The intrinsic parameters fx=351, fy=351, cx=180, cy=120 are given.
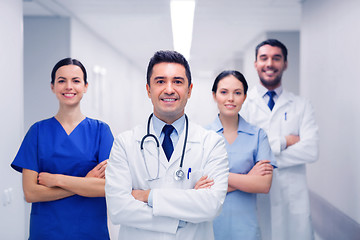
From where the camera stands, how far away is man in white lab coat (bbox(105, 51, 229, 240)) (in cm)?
117

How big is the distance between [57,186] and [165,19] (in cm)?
290

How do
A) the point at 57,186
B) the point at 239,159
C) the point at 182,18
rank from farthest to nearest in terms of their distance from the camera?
the point at 182,18 → the point at 239,159 → the point at 57,186

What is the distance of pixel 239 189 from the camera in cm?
162

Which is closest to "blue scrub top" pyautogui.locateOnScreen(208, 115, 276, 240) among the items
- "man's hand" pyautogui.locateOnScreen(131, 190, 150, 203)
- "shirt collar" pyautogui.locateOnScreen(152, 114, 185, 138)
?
"shirt collar" pyautogui.locateOnScreen(152, 114, 185, 138)

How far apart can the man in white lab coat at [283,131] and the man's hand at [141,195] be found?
964 millimetres

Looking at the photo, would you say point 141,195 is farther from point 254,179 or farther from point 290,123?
point 290,123

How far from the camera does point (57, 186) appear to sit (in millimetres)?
1486

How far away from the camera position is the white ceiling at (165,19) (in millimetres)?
3309

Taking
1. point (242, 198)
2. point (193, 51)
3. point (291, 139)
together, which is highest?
point (193, 51)

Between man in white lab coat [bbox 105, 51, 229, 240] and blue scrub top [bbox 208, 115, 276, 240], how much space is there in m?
0.36

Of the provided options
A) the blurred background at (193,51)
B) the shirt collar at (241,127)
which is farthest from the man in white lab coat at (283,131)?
the blurred background at (193,51)

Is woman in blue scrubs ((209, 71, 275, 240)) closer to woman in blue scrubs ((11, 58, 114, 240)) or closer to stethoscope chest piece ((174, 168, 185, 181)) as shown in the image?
stethoscope chest piece ((174, 168, 185, 181))

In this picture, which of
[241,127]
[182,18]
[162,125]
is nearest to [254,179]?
[241,127]

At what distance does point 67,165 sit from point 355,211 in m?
1.78
